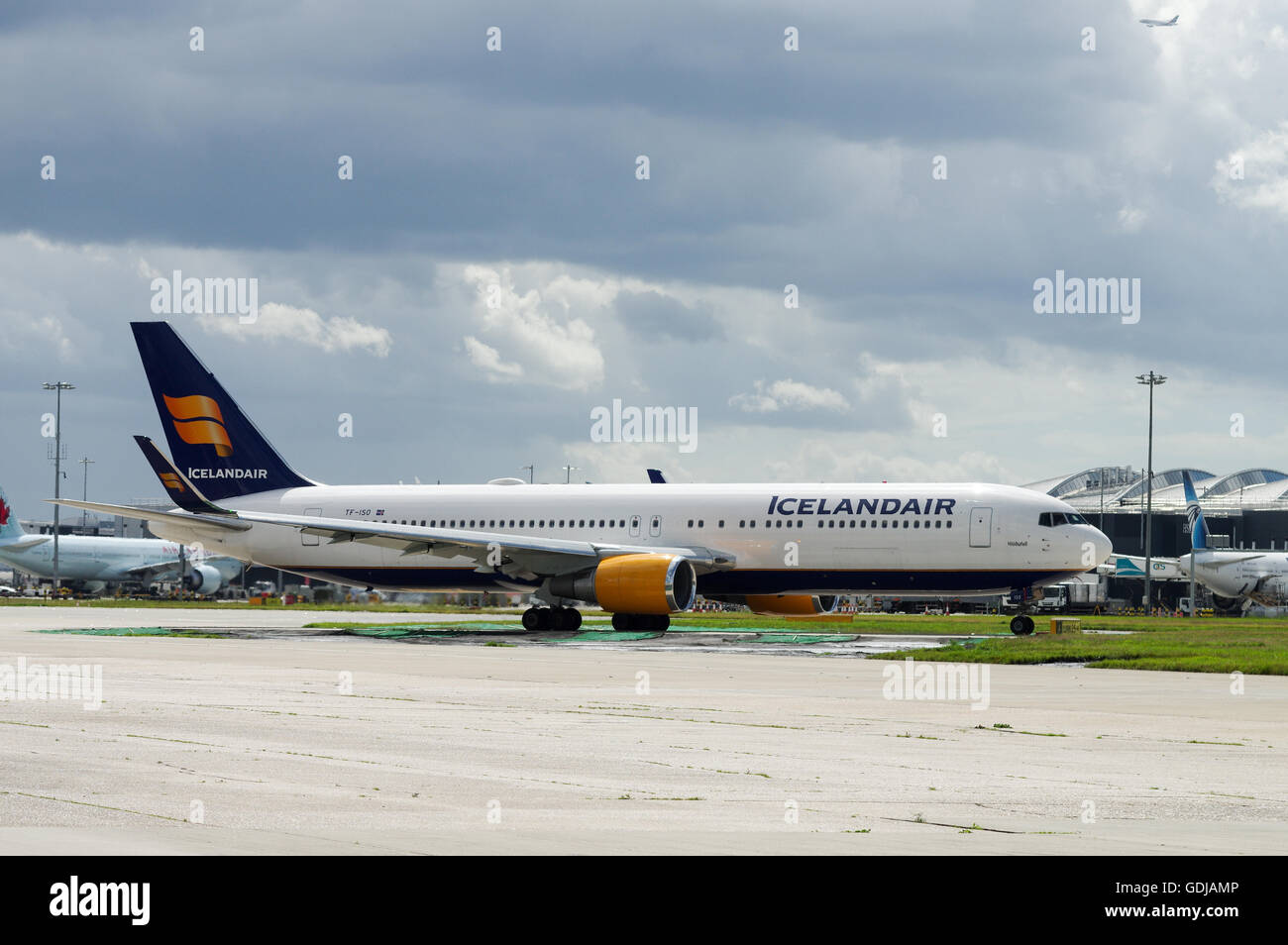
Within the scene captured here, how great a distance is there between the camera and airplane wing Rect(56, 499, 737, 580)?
43281mm

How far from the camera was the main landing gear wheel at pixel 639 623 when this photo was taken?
1772 inches

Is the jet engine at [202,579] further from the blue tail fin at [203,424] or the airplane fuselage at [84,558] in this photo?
the blue tail fin at [203,424]

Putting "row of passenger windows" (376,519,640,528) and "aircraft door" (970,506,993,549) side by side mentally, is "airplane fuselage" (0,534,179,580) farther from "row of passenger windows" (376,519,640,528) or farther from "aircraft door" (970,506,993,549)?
"aircraft door" (970,506,993,549)

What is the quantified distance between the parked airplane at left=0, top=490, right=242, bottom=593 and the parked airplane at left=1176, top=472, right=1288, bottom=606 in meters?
68.4

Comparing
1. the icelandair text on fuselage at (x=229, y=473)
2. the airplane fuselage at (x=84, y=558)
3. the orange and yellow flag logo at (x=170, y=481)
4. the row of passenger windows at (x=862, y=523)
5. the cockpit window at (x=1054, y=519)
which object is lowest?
the airplane fuselage at (x=84, y=558)

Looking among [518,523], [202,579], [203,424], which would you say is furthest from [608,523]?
[202,579]

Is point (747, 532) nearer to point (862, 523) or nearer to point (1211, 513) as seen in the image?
point (862, 523)

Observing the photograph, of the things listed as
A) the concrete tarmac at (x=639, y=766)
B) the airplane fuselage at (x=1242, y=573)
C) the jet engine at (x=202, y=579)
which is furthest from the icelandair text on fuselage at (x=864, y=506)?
the jet engine at (x=202, y=579)

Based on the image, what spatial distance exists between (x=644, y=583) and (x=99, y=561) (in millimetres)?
85158

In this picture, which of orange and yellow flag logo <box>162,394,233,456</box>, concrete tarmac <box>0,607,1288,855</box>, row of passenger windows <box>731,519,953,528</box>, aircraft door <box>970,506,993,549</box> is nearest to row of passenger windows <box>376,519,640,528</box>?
row of passenger windows <box>731,519,953,528</box>

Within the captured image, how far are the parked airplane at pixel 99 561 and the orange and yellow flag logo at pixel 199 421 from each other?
6345 cm

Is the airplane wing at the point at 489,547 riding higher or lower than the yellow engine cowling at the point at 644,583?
higher

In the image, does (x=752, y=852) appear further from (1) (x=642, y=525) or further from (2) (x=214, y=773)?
(1) (x=642, y=525)
